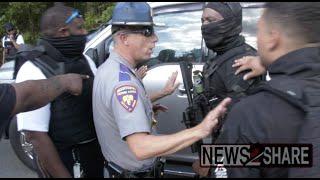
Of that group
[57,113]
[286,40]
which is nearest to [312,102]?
[286,40]

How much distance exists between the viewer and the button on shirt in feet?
7.33

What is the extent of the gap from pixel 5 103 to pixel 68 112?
2.03 ft

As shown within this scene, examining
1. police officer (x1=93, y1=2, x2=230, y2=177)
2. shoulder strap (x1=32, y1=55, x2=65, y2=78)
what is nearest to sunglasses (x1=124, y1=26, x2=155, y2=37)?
police officer (x1=93, y1=2, x2=230, y2=177)

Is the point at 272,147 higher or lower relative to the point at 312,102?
lower

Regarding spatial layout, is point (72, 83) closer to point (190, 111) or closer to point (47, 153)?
point (47, 153)

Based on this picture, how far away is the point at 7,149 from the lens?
21.7ft

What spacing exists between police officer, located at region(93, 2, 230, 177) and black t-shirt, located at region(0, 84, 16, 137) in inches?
18.4

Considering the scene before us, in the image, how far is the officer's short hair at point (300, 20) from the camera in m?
1.63

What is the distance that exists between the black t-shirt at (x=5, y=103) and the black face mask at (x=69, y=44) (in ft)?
2.14

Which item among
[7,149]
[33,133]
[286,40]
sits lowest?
[7,149]

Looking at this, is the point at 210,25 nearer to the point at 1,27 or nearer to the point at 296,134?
the point at 296,134

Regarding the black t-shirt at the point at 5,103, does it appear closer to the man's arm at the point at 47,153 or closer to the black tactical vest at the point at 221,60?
the man's arm at the point at 47,153

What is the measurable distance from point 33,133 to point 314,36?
1.55 metres

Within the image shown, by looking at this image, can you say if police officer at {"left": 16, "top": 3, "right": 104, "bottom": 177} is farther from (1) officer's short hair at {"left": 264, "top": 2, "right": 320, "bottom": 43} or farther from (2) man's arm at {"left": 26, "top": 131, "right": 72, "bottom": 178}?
(1) officer's short hair at {"left": 264, "top": 2, "right": 320, "bottom": 43}
